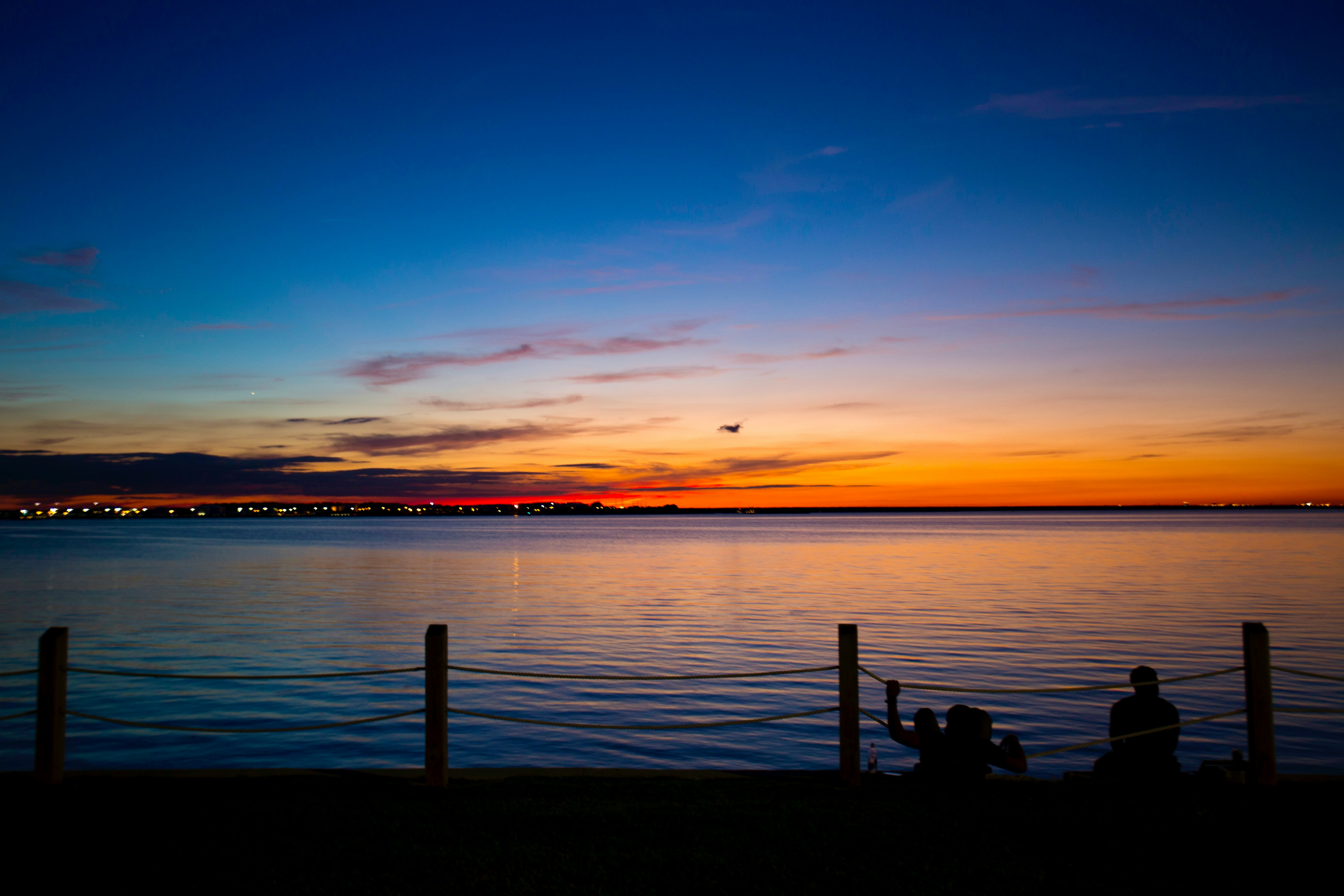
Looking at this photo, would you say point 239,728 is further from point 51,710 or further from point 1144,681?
point 1144,681

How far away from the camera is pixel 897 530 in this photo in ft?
595

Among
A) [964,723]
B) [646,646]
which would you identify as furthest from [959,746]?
[646,646]

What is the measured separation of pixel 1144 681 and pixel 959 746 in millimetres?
2543

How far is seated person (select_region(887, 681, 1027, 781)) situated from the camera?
904 cm

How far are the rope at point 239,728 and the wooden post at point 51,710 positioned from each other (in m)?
0.18

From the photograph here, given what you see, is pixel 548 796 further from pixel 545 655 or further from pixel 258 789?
pixel 545 655

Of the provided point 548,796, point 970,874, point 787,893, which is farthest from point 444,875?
point 970,874

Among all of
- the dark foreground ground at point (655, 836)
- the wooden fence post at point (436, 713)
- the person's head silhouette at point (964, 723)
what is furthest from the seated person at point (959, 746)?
the wooden fence post at point (436, 713)

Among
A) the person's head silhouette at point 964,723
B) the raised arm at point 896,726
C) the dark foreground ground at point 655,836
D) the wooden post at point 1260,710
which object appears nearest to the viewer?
the dark foreground ground at point 655,836

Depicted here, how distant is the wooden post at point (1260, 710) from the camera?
9367 millimetres

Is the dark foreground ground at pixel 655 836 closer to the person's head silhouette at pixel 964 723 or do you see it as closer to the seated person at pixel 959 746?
the seated person at pixel 959 746

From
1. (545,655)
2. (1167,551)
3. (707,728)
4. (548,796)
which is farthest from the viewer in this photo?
(1167,551)

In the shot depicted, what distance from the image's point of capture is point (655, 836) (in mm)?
7598

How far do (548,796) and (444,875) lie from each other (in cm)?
196
